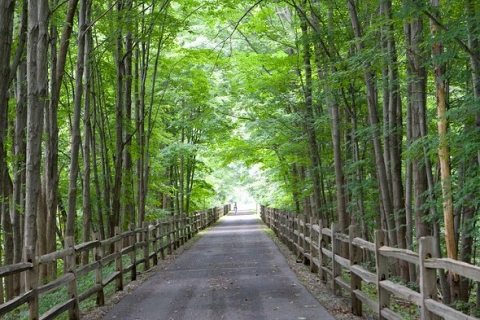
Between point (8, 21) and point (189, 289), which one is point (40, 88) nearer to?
point (8, 21)

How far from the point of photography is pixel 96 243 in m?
8.37

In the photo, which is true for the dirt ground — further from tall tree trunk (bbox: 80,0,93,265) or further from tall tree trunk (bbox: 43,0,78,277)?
tall tree trunk (bbox: 43,0,78,277)

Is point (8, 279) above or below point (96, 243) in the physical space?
below

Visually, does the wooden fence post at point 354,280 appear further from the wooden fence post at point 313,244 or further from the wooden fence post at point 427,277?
the wooden fence post at point 313,244

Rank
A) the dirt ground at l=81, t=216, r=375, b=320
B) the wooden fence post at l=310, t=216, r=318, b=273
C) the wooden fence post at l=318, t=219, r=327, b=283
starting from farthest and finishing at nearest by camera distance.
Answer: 1. the wooden fence post at l=310, t=216, r=318, b=273
2. the wooden fence post at l=318, t=219, r=327, b=283
3. the dirt ground at l=81, t=216, r=375, b=320

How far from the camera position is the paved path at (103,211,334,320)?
289 inches

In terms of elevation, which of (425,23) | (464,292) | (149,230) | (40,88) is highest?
(425,23)

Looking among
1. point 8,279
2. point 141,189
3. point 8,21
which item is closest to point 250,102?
point 141,189

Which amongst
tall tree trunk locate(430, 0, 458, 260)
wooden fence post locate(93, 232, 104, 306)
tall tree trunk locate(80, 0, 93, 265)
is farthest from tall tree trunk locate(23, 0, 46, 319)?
tall tree trunk locate(430, 0, 458, 260)

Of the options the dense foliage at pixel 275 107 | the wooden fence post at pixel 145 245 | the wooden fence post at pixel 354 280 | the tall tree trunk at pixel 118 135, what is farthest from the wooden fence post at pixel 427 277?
the tall tree trunk at pixel 118 135

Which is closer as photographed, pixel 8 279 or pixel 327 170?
pixel 8 279

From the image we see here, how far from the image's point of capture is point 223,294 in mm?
8883

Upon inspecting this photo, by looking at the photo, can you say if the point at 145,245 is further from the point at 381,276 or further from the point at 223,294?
the point at 381,276

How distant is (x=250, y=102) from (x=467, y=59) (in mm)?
12616
